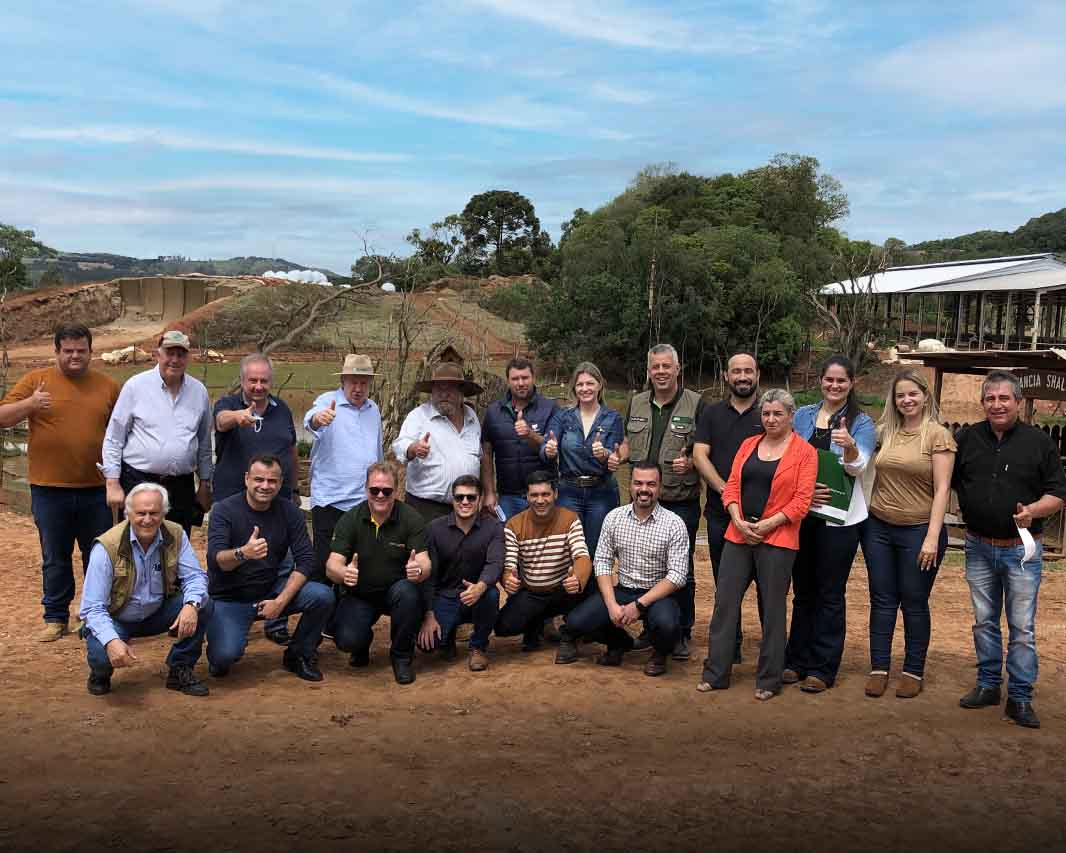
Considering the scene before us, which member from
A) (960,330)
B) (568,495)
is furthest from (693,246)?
(568,495)

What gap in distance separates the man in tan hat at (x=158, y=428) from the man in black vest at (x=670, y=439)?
7.96 feet

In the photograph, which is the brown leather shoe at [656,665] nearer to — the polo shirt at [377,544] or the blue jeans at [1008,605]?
the polo shirt at [377,544]

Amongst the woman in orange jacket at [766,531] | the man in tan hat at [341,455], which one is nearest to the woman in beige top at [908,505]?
the woman in orange jacket at [766,531]

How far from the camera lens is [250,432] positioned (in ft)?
18.5

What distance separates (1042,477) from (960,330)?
3012 centimetres

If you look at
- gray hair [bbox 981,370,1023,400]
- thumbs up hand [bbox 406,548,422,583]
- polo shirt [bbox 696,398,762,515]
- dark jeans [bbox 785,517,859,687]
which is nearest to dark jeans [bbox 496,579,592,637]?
thumbs up hand [bbox 406,548,422,583]

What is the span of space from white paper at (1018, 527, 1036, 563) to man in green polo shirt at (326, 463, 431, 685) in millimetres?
2918

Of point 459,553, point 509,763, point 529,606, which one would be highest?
point 459,553

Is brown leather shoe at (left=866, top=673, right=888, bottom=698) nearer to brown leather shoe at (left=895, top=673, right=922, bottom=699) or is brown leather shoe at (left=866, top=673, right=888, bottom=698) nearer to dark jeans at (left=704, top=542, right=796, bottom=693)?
brown leather shoe at (left=895, top=673, right=922, bottom=699)

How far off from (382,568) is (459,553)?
0.45m

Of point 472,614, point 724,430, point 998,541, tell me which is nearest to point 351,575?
point 472,614

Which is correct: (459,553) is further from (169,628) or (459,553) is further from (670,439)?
(169,628)

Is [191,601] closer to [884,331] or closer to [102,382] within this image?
[102,382]

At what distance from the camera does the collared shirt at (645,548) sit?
543 cm
